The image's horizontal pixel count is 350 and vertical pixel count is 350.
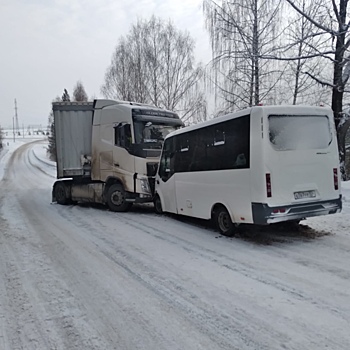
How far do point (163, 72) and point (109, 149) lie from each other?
1842 centimetres

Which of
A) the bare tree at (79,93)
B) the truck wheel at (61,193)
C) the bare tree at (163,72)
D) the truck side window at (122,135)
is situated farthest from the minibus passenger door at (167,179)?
the bare tree at (79,93)

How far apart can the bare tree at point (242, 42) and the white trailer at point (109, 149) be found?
572cm

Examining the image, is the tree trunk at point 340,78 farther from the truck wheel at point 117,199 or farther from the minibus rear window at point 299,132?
the truck wheel at point 117,199

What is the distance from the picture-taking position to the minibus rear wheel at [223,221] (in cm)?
679

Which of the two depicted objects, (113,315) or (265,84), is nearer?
(113,315)

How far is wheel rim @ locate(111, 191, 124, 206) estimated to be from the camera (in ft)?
34.2

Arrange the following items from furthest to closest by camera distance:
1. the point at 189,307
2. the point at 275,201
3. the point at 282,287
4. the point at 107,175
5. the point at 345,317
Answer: the point at 107,175, the point at 275,201, the point at 282,287, the point at 189,307, the point at 345,317

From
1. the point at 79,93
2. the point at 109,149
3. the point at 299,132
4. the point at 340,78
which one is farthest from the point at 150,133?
the point at 79,93

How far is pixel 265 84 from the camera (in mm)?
16641

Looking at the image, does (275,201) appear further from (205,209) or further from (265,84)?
(265,84)

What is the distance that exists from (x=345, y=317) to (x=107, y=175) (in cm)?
845

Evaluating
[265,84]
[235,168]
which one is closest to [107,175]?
[235,168]

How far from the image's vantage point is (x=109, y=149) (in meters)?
10.7

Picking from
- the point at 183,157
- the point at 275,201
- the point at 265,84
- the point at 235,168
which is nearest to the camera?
the point at 275,201
